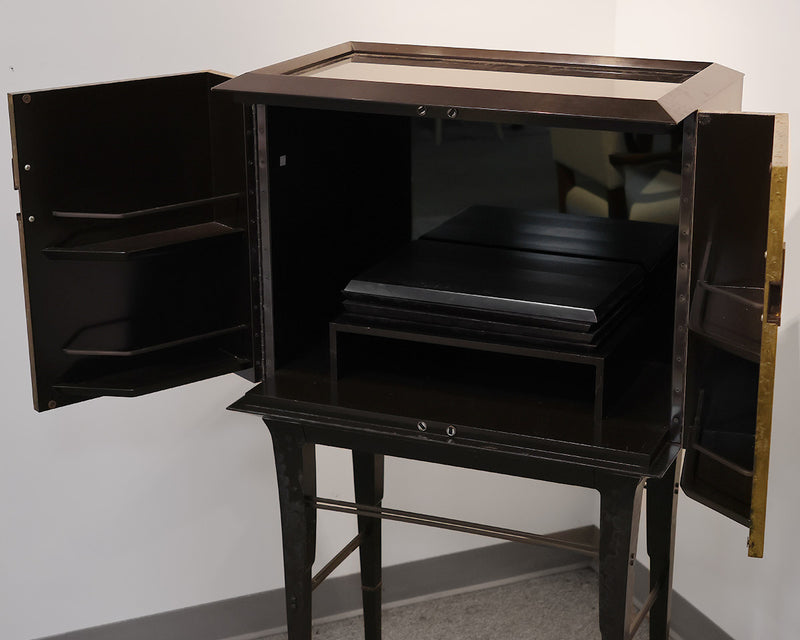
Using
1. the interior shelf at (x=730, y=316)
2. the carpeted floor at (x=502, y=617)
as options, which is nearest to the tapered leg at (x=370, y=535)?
the carpeted floor at (x=502, y=617)

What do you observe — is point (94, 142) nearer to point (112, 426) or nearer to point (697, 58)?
point (112, 426)

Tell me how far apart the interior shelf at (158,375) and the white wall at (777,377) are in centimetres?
113

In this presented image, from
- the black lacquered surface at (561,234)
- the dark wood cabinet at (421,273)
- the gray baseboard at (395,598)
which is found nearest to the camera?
the dark wood cabinet at (421,273)

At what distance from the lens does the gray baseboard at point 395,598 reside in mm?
2832

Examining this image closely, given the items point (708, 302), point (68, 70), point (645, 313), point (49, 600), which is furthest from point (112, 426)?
point (708, 302)

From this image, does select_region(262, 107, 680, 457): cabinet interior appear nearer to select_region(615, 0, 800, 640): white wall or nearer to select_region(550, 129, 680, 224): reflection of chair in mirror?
select_region(550, 129, 680, 224): reflection of chair in mirror

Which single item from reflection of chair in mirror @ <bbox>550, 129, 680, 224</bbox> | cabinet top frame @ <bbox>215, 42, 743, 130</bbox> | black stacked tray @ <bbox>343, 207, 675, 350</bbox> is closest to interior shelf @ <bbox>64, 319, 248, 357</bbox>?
black stacked tray @ <bbox>343, 207, 675, 350</bbox>

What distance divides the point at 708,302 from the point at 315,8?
1330 mm

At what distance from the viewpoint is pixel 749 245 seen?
1.58 m

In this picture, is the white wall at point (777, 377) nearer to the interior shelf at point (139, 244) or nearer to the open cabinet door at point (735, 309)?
the open cabinet door at point (735, 309)

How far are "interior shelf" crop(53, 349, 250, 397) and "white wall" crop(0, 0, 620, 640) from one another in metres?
0.68

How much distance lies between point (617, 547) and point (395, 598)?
1443 millimetres

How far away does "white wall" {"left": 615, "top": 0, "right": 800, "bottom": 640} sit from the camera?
2299mm

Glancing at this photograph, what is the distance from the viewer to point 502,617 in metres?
3.02
